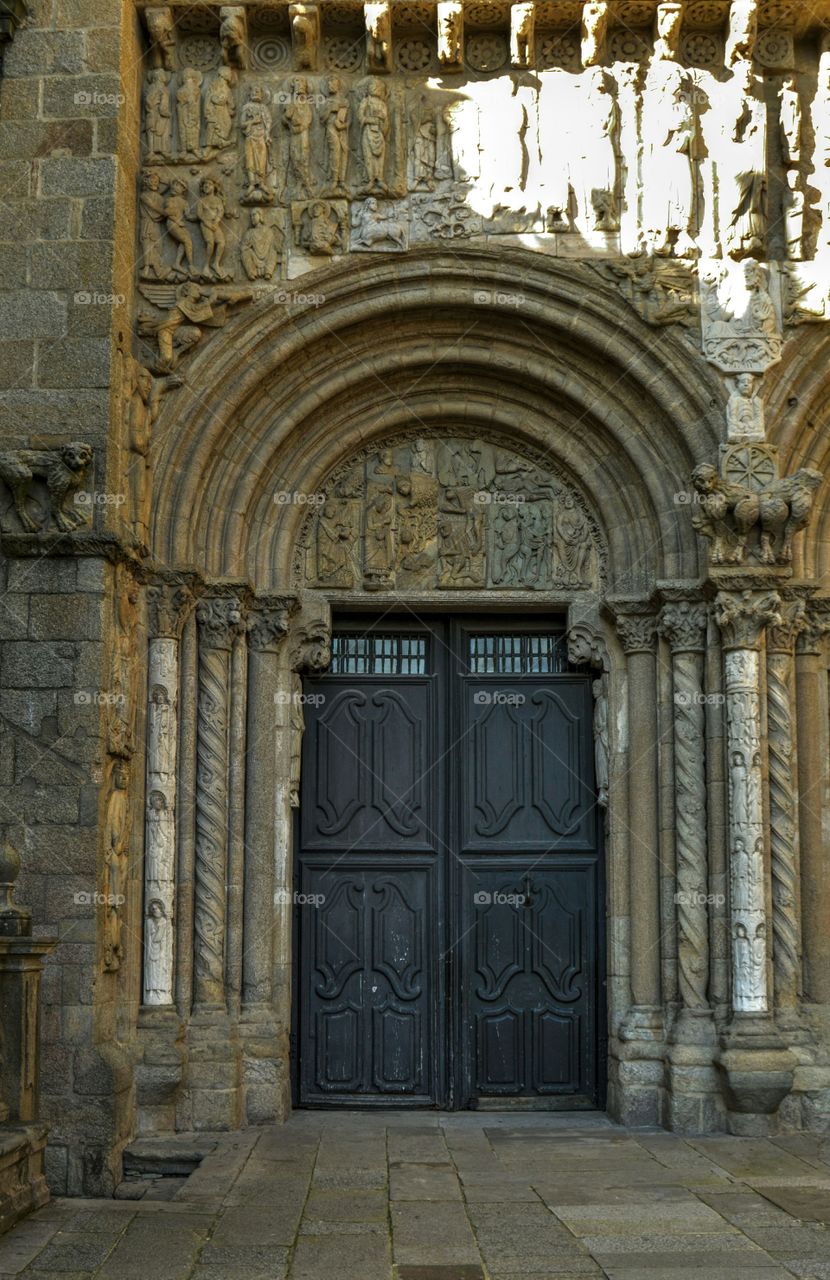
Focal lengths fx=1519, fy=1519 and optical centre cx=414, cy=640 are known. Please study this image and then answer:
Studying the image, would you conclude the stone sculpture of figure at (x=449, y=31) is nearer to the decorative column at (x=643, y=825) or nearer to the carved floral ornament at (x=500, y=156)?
the carved floral ornament at (x=500, y=156)

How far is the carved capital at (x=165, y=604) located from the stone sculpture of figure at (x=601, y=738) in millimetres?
2903

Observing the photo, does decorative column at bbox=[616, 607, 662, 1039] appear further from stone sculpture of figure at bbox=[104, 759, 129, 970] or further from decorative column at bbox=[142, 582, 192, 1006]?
stone sculpture of figure at bbox=[104, 759, 129, 970]

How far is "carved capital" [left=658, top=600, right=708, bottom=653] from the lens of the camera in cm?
1003

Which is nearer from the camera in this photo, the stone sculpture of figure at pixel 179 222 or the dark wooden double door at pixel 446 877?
the stone sculpture of figure at pixel 179 222

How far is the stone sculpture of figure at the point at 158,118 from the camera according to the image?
10.2m

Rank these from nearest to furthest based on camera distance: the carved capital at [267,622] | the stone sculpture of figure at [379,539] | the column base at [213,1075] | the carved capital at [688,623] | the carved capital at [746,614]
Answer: the column base at [213,1075] < the carved capital at [746,614] < the carved capital at [688,623] < the carved capital at [267,622] < the stone sculpture of figure at [379,539]

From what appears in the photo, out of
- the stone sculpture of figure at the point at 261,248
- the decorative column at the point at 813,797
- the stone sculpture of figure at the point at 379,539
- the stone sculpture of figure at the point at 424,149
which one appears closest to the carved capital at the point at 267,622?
the stone sculpture of figure at the point at 379,539

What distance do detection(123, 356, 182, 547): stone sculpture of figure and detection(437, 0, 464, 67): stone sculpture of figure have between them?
9.75 ft

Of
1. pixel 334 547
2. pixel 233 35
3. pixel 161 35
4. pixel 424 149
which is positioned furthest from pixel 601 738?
pixel 161 35

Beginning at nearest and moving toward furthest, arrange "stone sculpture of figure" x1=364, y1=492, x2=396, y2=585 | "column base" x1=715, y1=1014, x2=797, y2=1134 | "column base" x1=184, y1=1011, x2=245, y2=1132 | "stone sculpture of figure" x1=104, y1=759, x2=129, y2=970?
"stone sculpture of figure" x1=104, y1=759, x2=129, y2=970, "column base" x1=715, y1=1014, x2=797, y2=1134, "column base" x1=184, y1=1011, x2=245, y2=1132, "stone sculpture of figure" x1=364, y1=492, x2=396, y2=585

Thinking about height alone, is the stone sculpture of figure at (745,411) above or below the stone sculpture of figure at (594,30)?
below

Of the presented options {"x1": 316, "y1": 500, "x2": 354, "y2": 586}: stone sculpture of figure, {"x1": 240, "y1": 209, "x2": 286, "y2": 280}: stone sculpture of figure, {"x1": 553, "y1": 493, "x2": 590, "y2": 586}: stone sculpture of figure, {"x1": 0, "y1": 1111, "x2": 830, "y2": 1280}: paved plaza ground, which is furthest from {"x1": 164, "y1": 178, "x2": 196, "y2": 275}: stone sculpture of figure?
{"x1": 0, "y1": 1111, "x2": 830, "y2": 1280}: paved plaza ground

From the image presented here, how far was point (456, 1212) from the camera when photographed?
722 centimetres

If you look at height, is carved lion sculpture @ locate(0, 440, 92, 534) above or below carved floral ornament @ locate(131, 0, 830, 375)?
below
